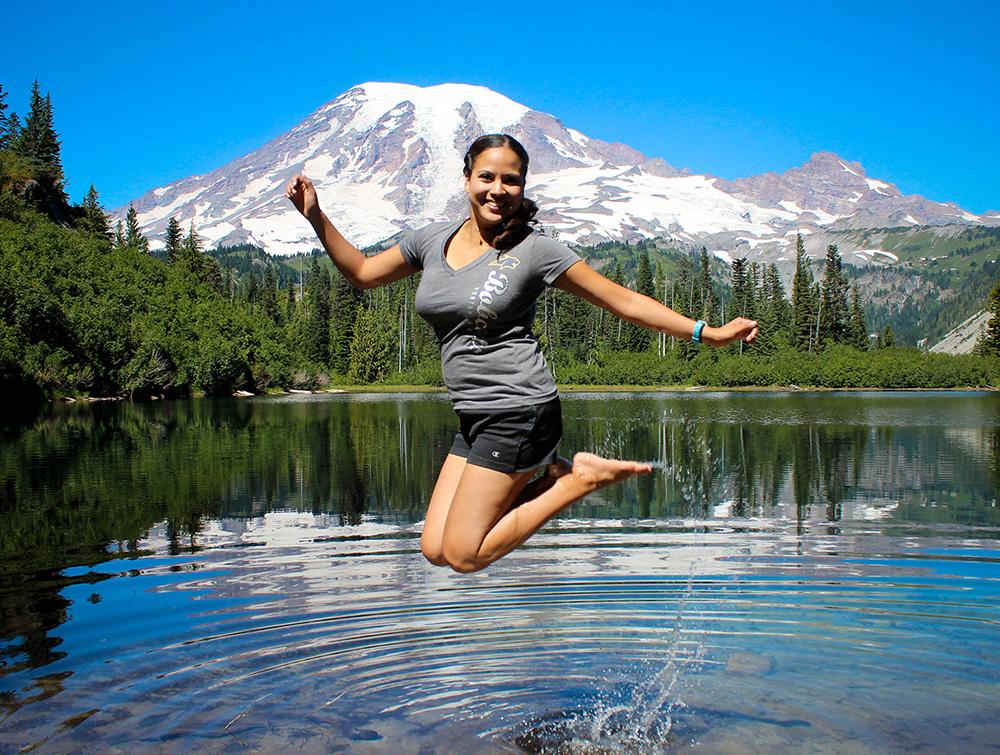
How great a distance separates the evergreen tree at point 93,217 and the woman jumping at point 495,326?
97681 mm

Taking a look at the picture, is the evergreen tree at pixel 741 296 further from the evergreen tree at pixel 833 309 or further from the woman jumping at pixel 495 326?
the woman jumping at pixel 495 326

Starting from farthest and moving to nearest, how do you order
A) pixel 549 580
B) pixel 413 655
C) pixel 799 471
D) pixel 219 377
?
pixel 219 377 < pixel 799 471 < pixel 549 580 < pixel 413 655

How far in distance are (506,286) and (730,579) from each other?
4.54 meters

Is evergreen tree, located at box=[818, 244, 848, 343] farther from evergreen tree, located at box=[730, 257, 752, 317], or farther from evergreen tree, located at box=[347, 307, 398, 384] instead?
evergreen tree, located at box=[347, 307, 398, 384]

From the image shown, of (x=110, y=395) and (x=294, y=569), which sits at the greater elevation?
(x=110, y=395)

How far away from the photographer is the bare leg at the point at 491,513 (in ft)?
16.1

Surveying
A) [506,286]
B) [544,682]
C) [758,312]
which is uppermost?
[758,312]

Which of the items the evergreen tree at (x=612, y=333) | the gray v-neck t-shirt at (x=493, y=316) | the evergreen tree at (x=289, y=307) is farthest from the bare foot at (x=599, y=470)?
the evergreen tree at (x=289, y=307)

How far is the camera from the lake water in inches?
195

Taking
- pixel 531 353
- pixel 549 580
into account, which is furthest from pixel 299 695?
pixel 549 580

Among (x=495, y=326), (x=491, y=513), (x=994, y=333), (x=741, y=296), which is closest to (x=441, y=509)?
(x=491, y=513)

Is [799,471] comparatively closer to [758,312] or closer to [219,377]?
[219,377]

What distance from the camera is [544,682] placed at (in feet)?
18.5

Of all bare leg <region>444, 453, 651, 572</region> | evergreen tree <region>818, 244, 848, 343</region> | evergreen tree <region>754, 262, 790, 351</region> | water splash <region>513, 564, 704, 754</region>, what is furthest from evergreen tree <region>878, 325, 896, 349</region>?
bare leg <region>444, 453, 651, 572</region>
